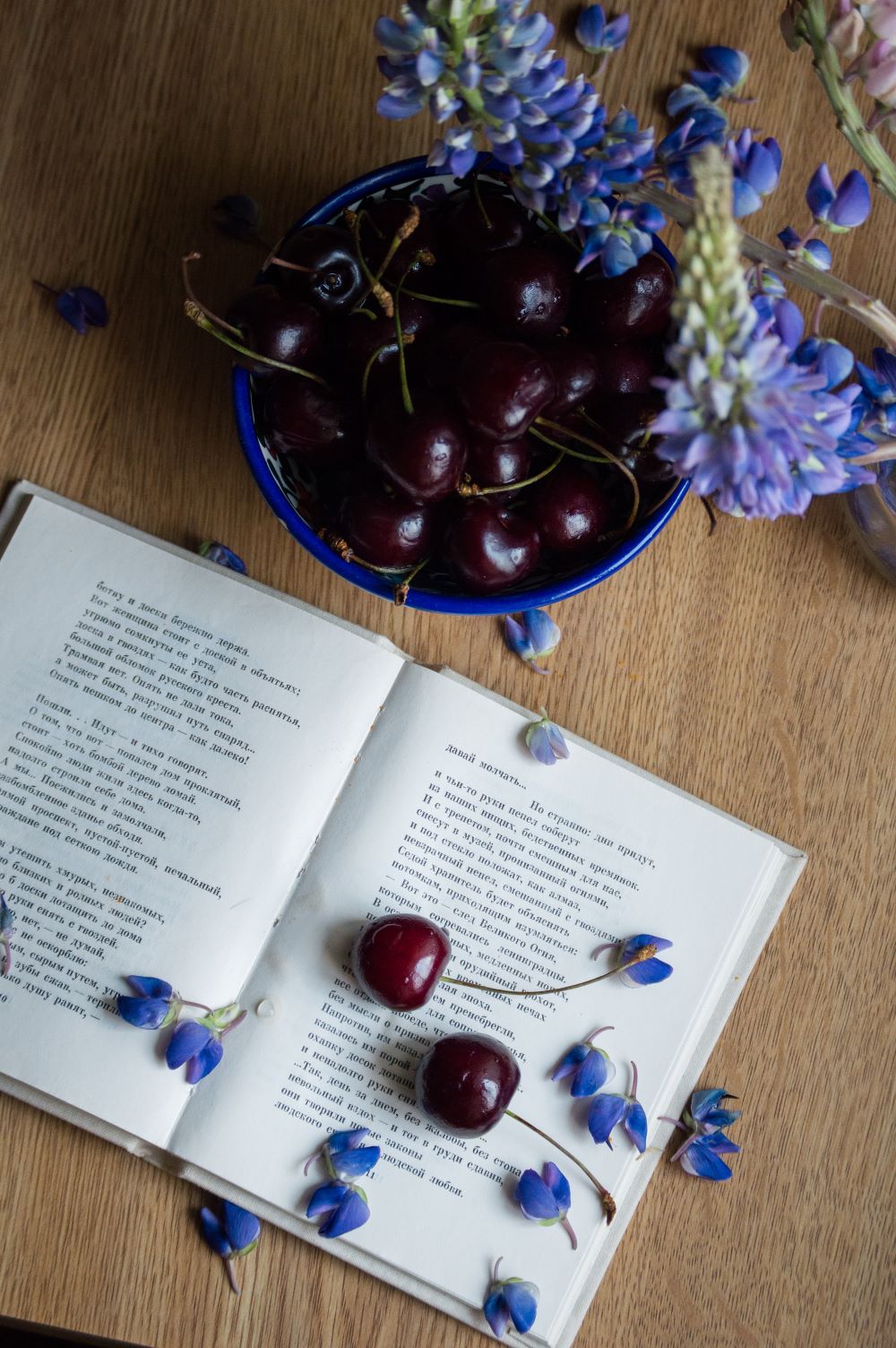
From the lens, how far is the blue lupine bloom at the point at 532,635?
2.16 ft

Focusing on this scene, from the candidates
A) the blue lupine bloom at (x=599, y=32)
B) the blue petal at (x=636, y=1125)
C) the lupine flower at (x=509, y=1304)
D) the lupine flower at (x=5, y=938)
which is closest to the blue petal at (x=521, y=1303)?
the lupine flower at (x=509, y=1304)

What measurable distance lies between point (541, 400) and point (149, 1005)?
43cm

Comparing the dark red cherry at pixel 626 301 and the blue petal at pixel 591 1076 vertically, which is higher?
the dark red cherry at pixel 626 301

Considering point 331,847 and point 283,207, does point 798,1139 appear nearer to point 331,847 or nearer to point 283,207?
point 331,847

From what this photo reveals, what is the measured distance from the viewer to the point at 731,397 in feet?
1.17

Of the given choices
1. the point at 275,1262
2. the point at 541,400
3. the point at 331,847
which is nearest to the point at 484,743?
the point at 331,847

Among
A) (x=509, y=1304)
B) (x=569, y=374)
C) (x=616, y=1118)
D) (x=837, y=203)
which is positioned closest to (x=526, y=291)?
(x=569, y=374)

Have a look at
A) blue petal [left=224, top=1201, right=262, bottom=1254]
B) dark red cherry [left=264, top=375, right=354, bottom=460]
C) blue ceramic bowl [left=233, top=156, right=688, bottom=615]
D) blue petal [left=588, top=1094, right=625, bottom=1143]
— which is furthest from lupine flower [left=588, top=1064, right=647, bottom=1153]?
dark red cherry [left=264, top=375, right=354, bottom=460]

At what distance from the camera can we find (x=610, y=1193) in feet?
2.13

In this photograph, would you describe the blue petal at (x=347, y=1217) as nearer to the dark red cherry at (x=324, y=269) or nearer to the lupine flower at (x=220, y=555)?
the lupine flower at (x=220, y=555)

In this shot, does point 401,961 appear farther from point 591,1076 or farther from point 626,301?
point 626,301

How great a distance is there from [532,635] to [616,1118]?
0.98ft

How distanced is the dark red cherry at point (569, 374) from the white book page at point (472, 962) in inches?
8.0

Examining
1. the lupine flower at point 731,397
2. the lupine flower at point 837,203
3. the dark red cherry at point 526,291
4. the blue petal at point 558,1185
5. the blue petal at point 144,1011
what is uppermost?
the lupine flower at point 837,203
